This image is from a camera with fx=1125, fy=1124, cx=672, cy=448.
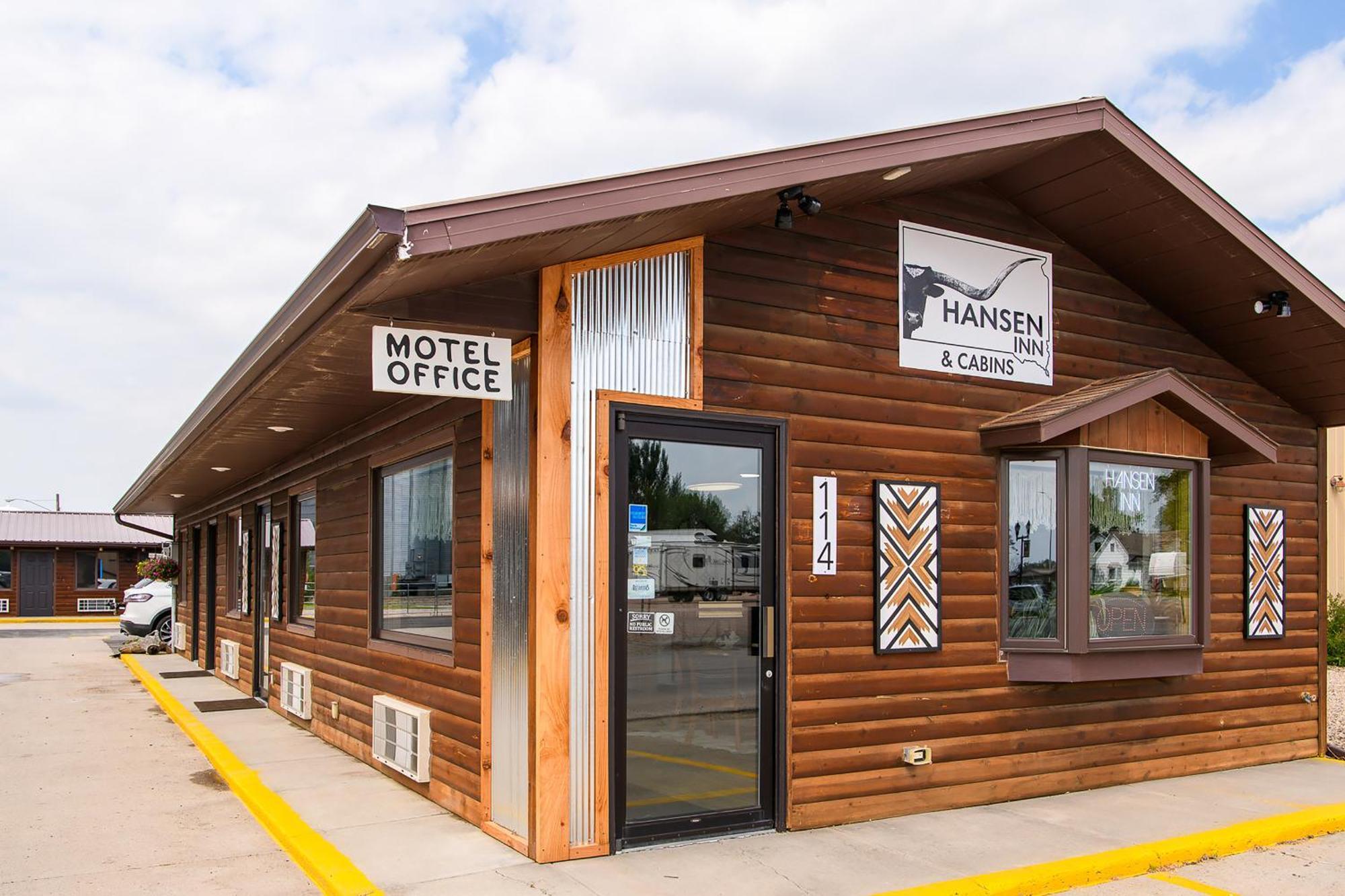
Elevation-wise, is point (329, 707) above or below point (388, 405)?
below

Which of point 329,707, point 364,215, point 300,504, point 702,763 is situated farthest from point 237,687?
point 364,215

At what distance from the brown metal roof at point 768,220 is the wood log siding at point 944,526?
0.30m

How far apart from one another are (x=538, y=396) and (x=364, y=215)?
1.42 m

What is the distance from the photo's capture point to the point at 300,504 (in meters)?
11.5

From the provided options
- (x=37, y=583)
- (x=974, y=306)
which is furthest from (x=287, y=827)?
(x=37, y=583)

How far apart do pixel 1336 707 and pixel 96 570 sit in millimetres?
36337

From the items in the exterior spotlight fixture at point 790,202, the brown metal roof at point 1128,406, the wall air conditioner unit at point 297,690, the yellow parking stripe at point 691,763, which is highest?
the exterior spotlight fixture at point 790,202

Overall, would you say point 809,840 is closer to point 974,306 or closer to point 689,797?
point 689,797

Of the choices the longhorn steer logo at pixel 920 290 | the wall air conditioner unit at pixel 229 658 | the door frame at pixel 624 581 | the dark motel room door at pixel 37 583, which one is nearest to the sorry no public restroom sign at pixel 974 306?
the longhorn steer logo at pixel 920 290

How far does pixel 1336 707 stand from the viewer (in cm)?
1202

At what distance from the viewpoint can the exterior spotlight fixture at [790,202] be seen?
615 cm

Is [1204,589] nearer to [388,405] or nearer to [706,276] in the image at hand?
[706,276]

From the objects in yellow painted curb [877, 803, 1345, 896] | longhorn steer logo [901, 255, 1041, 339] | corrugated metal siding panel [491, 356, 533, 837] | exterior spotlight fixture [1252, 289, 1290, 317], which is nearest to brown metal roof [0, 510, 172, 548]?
corrugated metal siding panel [491, 356, 533, 837]

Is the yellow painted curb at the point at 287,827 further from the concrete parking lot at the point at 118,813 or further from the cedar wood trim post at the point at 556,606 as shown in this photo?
the cedar wood trim post at the point at 556,606
